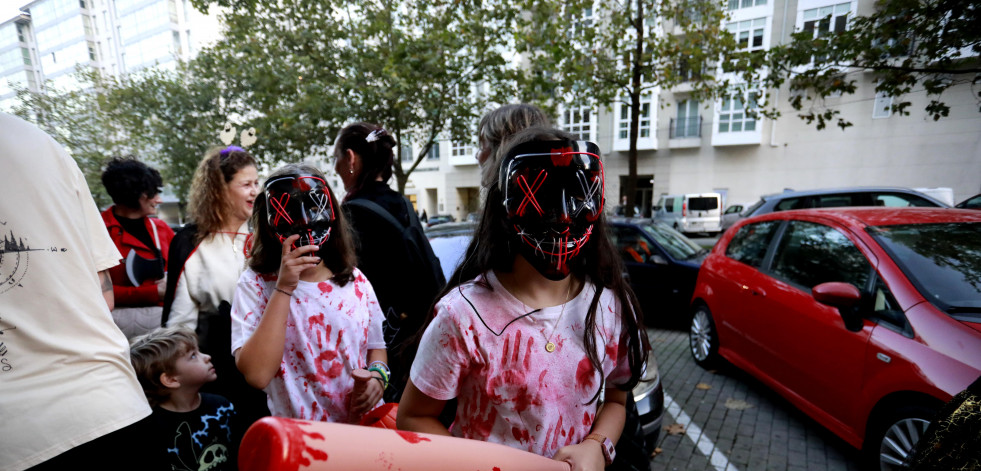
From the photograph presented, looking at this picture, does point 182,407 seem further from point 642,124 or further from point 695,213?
point 642,124

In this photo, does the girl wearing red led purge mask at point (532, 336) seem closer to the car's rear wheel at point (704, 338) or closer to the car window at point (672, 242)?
the car's rear wheel at point (704, 338)

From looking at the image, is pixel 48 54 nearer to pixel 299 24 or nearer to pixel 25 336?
pixel 25 336

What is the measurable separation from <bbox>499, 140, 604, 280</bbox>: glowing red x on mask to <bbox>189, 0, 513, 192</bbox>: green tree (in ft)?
29.5

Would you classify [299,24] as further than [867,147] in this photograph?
No

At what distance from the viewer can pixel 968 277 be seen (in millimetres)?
2502

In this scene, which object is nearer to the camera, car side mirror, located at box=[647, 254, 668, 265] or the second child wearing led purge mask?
the second child wearing led purge mask

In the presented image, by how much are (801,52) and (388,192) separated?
243 inches

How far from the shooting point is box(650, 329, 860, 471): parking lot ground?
10.2 ft

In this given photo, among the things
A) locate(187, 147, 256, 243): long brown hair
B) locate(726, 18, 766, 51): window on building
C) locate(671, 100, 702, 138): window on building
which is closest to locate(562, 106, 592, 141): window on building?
locate(187, 147, 256, 243): long brown hair

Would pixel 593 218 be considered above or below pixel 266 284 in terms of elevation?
above

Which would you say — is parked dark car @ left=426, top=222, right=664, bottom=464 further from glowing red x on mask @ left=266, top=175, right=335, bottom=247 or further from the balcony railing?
the balcony railing

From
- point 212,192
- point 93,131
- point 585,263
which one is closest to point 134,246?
point 212,192

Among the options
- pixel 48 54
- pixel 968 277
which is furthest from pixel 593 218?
pixel 48 54

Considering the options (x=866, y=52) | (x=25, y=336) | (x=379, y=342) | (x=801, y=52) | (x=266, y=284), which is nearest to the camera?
(x=25, y=336)
